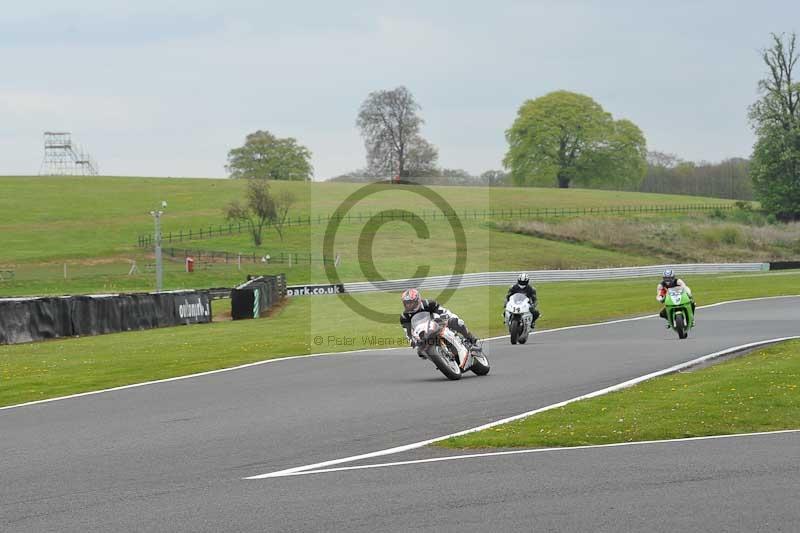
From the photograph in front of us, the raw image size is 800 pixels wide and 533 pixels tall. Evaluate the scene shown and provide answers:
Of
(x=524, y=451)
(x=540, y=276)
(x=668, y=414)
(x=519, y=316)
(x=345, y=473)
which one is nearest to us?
(x=345, y=473)

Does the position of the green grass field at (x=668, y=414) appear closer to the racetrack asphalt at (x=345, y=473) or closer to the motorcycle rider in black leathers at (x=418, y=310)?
the racetrack asphalt at (x=345, y=473)

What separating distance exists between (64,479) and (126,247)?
71793 millimetres

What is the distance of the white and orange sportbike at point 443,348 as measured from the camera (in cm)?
1609

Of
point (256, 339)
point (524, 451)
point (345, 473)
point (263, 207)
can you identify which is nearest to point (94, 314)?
point (256, 339)

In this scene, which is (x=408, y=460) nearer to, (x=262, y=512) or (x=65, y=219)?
(x=262, y=512)

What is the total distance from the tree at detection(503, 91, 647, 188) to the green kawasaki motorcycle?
3947 inches

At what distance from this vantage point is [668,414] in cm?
1174

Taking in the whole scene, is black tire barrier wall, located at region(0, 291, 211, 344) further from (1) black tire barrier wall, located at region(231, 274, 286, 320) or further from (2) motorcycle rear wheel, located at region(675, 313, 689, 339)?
(2) motorcycle rear wheel, located at region(675, 313, 689, 339)

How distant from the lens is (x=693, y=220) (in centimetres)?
9069

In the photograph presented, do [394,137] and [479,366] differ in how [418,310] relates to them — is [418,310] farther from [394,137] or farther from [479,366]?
[394,137]

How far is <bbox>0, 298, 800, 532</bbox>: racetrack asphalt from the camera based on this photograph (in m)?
A: 7.24

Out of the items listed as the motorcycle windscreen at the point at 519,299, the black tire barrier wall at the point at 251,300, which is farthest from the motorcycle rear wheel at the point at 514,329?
the black tire barrier wall at the point at 251,300

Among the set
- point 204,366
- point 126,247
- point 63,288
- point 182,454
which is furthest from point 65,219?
point 182,454

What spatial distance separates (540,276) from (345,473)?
54046 mm
